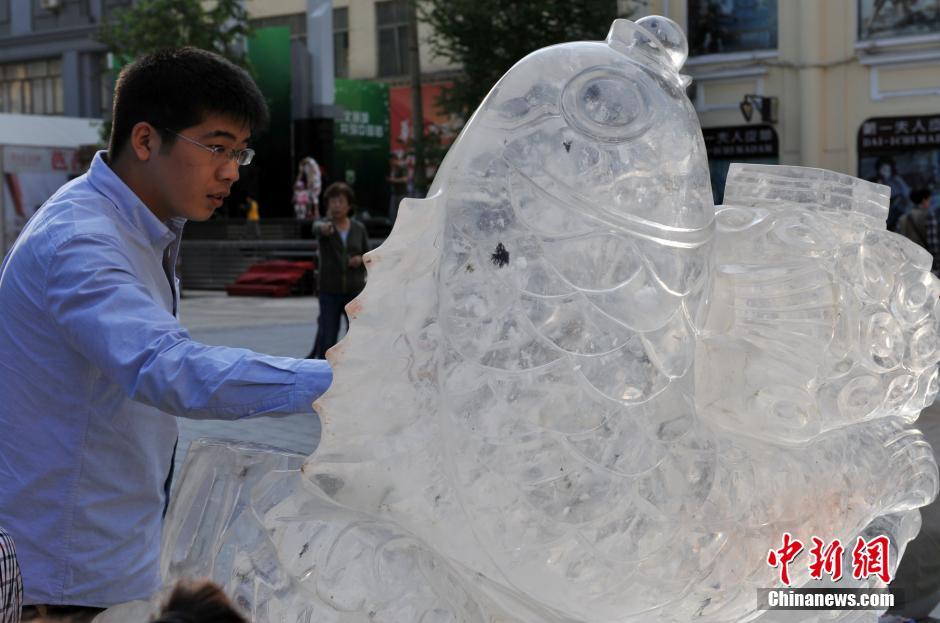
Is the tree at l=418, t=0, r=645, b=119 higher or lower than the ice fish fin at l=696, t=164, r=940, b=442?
higher

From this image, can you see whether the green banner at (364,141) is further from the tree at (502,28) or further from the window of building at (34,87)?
the window of building at (34,87)

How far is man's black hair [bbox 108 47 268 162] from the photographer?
150 cm

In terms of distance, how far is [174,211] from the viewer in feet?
5.14

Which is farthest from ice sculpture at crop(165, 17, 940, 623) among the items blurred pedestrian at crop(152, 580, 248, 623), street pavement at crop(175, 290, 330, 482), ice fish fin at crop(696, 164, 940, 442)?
blurred pedestrian at crop(152, 580, 248, 623)

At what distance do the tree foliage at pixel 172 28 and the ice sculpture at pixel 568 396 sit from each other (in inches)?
612

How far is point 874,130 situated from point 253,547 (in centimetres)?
1377

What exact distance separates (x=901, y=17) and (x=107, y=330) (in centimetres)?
1393

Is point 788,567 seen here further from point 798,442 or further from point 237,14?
point 237,14

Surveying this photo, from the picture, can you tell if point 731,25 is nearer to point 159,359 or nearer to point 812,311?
point 812,311

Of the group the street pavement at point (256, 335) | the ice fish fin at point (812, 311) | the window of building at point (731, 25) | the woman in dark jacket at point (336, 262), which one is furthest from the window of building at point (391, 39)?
the ice fish fin at point (812, 311)

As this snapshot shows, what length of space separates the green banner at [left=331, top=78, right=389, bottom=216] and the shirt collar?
1690 centimetres

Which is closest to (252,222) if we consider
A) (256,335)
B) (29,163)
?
(29,163)

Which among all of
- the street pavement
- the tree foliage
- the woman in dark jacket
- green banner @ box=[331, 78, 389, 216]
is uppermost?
the tree foliage

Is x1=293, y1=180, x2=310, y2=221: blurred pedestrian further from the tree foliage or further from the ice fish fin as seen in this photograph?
the ice fish fin
